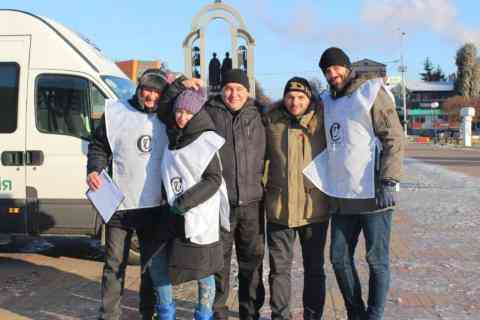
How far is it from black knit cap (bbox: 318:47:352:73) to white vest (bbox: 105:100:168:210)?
1.31m

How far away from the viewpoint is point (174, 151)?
4172 millimetres

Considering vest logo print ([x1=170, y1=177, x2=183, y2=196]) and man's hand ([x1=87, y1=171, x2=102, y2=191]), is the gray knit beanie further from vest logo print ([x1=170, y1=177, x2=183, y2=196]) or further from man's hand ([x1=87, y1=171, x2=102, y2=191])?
man's hand ([x1=87, y1=171, x2=102, y2=191])

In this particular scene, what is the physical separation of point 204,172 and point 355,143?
116 cm

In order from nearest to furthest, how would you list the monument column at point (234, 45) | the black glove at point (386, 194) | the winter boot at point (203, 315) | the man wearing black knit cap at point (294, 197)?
the black glove at point (386, 194), the winter boot at point (203, 315), the man wearing black knit cap at point (294, 197), the monument column at point (234, 45)

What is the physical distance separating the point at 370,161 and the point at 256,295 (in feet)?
4.73

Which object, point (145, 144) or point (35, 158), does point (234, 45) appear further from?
point (145, 144)

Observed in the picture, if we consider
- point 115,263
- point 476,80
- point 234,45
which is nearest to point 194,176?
point 115,263

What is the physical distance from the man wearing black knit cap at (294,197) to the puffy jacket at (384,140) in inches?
11.1

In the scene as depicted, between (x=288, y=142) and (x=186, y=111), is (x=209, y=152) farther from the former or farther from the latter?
(x=288, y=142)

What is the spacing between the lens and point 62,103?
6906 millimetres

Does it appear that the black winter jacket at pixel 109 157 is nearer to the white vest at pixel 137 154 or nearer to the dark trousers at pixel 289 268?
the white vest at pixel 137 154

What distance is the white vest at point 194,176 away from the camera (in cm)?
412

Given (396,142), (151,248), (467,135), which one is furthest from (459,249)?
(467,135)

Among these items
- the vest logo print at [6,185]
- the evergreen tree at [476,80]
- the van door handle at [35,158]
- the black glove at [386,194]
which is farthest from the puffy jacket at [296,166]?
the evergreen tree at [476,80]
